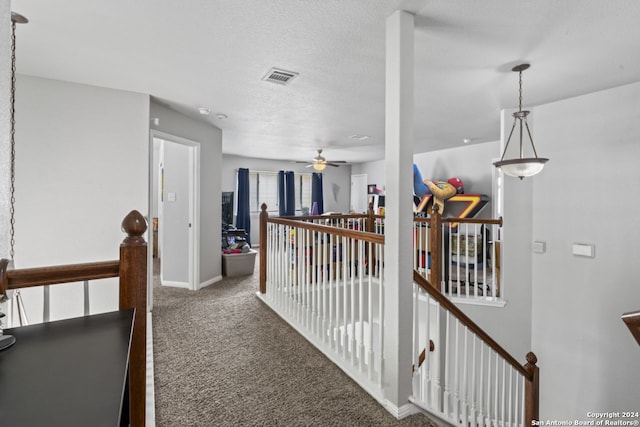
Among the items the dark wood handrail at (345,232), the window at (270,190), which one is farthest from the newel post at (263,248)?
the window at (270,190)

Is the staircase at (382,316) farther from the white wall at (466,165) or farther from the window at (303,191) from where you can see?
the window at (303,191)

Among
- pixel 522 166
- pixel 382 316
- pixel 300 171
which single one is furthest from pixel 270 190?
pixel 382 316

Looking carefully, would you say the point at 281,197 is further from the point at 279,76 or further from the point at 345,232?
the point at 345,232

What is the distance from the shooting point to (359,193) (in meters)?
9.59

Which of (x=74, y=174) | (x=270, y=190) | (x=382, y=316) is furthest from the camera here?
(x=270, y=190)

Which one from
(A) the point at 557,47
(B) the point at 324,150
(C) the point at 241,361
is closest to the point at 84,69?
(C) the point at 241,361

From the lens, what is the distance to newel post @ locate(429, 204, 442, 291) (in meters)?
3.85

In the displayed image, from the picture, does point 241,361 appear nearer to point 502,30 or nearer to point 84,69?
point 84,69

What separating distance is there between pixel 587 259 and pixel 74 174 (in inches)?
204

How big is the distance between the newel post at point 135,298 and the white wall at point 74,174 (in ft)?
8.06

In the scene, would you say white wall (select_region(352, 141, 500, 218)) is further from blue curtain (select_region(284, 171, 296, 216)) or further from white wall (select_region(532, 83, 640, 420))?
blue curtain (select_region(284, 171, 296, 216))

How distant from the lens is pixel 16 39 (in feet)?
7.23

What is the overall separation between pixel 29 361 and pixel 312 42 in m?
2.27

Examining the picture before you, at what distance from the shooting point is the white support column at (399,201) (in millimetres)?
1875
